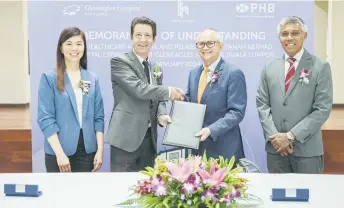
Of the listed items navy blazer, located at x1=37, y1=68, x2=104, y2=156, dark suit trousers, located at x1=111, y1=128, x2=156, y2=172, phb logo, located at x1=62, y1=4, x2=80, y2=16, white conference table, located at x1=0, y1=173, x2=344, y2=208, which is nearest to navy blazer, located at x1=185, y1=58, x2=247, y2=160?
dark suit trousers, located at x1=111, y1=128, x2=156, y2=172

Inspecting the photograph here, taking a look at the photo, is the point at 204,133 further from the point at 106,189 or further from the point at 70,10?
the point at 106,189

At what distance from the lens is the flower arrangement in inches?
74.2

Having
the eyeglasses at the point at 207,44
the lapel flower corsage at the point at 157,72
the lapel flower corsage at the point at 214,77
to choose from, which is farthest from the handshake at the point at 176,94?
the eyeglasses at the point at 207,44

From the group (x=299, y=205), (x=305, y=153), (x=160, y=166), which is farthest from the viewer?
(x=305, y=153)

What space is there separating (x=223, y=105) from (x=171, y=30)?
0.77m

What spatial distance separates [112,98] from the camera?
4.44 meters

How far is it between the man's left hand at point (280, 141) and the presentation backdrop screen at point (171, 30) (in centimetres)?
28

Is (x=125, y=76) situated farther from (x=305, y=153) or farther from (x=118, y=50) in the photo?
(x=305, y=153)

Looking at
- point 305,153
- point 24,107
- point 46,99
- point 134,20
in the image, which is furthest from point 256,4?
point 24,107

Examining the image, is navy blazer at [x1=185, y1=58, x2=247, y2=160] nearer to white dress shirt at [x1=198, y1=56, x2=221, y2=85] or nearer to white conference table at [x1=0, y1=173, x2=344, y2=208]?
white dress shirt at [x1=198, y1=56, x2=221, y2=85]

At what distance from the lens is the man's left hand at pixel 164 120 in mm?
4383

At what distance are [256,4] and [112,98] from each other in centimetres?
145

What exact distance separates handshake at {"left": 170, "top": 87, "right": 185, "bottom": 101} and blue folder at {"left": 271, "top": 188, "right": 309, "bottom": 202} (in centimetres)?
219

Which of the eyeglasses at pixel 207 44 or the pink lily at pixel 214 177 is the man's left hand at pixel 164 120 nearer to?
the eyeglasses at pixel 207 44
